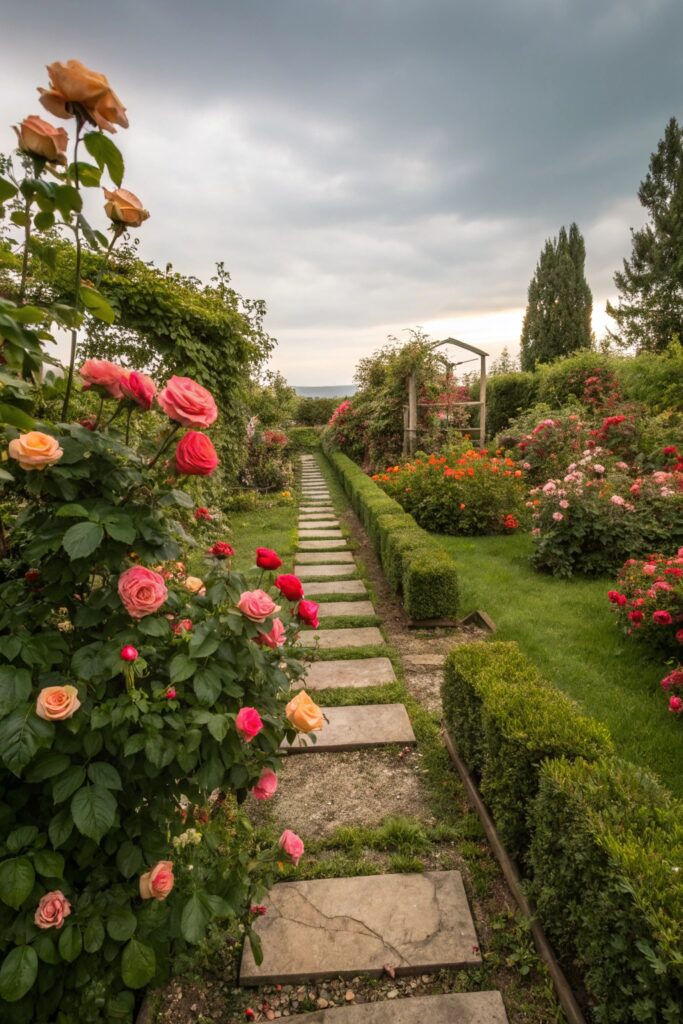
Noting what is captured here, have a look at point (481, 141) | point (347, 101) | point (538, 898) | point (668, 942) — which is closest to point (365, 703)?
point (538, 898)

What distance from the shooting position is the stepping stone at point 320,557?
643 centimetres

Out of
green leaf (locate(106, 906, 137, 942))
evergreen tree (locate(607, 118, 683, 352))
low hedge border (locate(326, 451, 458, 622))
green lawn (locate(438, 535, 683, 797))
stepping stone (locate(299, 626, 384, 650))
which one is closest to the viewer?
green leaf (locate(106, 906, 137, 942))

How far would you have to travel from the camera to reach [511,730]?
197 centimetres

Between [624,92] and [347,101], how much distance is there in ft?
12.0

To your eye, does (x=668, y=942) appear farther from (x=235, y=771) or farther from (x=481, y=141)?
(x=481, y=141)

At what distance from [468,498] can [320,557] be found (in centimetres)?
227

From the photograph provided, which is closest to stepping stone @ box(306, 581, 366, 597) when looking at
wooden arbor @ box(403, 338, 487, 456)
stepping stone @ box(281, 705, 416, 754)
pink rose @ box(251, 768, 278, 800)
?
stepping stone @ box(281, 705, 416, 754)

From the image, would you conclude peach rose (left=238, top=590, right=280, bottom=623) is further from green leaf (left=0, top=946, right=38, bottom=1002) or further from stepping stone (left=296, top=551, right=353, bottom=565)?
stepping stone (left=296, top=551, right=353, bottom=565)

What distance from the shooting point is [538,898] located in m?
1.71

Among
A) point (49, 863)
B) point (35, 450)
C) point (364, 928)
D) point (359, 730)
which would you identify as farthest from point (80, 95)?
point (359, 730)

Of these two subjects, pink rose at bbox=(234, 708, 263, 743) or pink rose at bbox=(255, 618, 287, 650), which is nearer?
pink rose at bbox=(234, 708, 263, 743)

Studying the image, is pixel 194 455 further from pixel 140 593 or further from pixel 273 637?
pixel 273 637

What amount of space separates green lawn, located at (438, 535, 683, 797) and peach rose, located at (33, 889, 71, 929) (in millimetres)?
2481

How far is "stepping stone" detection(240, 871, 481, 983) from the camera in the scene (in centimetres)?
167
